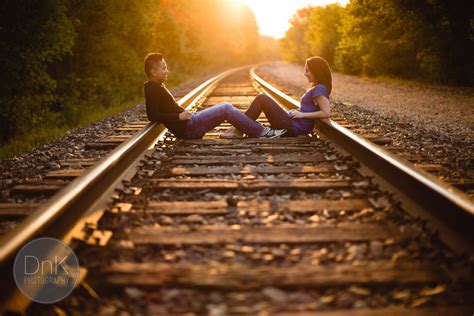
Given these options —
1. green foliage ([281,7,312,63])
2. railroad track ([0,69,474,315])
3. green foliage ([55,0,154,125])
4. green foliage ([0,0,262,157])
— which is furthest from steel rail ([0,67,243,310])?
green foliage ([281,7,312,63])

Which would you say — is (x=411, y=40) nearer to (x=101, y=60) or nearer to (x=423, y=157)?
(x=101, y=60)

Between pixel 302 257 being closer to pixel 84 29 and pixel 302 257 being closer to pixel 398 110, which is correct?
pixel 398 110

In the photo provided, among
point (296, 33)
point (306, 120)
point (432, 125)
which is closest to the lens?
point (306, 120)

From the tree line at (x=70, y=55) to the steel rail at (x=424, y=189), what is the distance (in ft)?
22.3

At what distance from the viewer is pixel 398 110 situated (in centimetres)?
809

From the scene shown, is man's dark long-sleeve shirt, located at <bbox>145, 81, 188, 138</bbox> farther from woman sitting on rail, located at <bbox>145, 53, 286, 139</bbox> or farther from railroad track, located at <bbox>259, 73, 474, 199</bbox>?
railroad track, located at <bbox>259, 73, 474, 199</bbox>

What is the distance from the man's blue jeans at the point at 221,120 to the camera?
14.7ft

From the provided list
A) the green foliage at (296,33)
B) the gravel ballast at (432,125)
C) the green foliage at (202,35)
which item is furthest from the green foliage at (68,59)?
the green foliage at (296,33)

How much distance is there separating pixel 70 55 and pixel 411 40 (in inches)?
532

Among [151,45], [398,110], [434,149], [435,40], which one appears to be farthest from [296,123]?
[151,45]

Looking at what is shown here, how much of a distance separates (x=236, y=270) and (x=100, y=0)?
12.2 metres

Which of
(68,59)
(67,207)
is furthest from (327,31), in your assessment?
(67,207)

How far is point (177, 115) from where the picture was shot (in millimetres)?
4422

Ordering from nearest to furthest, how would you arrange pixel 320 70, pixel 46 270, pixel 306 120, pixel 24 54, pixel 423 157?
pixel 46 270
pixel 423 157
pixel 320 70
pixel 306 120
pixel 24 54
